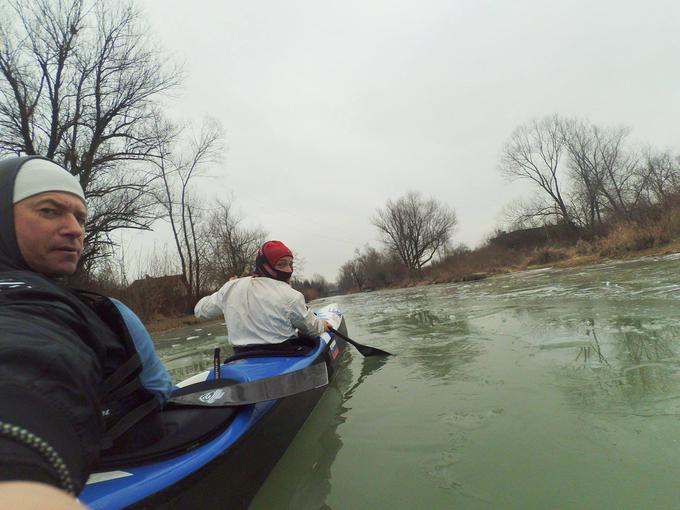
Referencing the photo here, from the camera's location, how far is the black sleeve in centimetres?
62

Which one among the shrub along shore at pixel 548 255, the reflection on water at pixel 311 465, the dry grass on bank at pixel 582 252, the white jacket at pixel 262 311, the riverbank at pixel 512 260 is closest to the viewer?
the reflection on water at pixel 311 465

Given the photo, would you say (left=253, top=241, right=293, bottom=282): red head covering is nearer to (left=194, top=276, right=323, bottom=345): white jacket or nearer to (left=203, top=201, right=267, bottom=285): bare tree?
(left=194, top=276, right=323, bottom=345): white jacket

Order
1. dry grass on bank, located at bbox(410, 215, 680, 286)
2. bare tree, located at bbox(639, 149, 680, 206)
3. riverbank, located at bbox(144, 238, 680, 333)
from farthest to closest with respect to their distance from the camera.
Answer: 1. bare tree, located at bbox(639, 149, 680, 206)
2. riverbank, located at bbox(144, 238, 680, 333)
3. dry grass on bank, located at bbox(410, 215, 680, 286)

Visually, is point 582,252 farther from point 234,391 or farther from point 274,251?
point 234,391

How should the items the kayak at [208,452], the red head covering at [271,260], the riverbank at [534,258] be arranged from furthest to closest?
the riverbank at [534,258]
the red head covering at [271,260]
the kayak at [208,452]

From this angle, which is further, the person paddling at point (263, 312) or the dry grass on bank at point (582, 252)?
the dry grass on bank at point (582, 252)

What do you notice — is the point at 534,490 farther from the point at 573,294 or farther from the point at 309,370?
the point at 573,294

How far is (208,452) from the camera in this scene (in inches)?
57.2

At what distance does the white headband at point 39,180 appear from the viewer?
1.10 meters

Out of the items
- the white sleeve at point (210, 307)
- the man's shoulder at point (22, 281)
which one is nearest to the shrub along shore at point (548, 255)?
the white sleeve at point (210, 307)

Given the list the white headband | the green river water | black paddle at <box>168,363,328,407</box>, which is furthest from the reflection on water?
the white headband

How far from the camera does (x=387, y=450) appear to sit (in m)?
2.21

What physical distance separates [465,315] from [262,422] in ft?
19.8

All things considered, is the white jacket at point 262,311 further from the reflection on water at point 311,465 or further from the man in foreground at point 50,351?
the man in foreground at point 50,351
